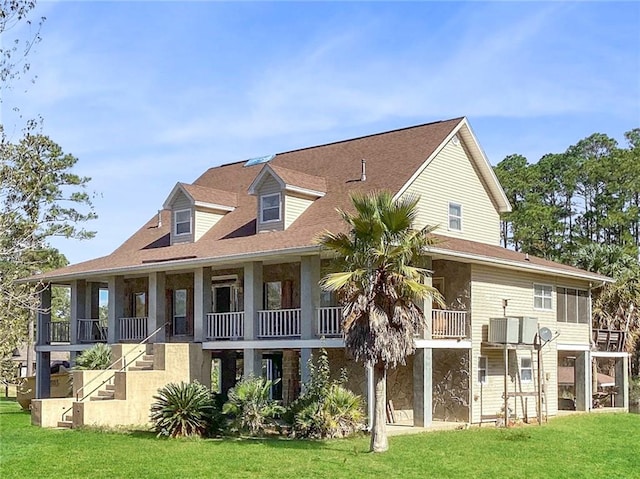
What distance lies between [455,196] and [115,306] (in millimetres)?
12840

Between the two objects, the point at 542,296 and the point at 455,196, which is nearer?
the point at 455,196

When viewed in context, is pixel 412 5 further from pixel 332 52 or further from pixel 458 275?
pixel 458 275

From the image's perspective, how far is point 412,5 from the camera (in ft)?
56.6

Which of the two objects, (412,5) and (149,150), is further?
(149,150)

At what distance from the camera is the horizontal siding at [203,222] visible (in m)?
31.5

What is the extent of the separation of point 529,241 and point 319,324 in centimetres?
3305

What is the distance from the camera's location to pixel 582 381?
32.8m

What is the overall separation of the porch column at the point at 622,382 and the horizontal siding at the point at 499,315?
5.35 metres

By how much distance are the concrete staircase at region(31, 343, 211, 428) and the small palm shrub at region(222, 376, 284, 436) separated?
370 centimetres

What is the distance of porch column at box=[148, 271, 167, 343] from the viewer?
30156mm

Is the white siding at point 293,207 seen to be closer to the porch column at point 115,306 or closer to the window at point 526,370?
the porch column at point 115,306

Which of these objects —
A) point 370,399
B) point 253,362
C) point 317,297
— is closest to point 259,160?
point 253,362

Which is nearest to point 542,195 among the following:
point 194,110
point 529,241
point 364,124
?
point 529,241

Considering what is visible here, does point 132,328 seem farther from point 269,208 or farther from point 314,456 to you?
point 314,456
